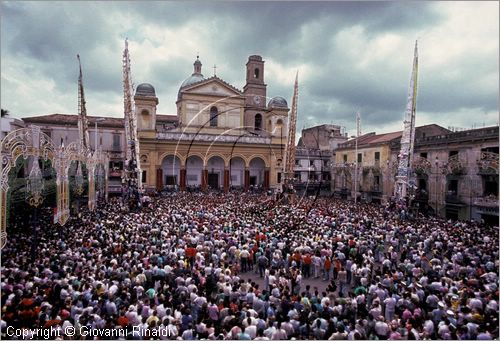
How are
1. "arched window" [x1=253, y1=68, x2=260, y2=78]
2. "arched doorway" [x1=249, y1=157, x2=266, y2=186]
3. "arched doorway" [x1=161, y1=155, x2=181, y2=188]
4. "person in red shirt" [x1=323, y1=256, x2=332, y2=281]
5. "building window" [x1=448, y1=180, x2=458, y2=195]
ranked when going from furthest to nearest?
"arched window" [x1=253, y1=68, x2=260, y2=78] < "arched doorway" [x1=249, y1=157, x2=266, y2=186] < "arched doorway" [x1=161, y1=155, x2=181, y2=188] < "building window" [x1=448, y1=180, x2=458, y2=195] < "person in red shirt" [x1=323, y1=256, x2=332, y2=281]

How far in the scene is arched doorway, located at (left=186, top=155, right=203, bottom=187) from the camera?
149 feet

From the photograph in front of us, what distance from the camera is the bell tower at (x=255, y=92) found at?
5438 centimetres

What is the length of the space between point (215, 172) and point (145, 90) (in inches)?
528

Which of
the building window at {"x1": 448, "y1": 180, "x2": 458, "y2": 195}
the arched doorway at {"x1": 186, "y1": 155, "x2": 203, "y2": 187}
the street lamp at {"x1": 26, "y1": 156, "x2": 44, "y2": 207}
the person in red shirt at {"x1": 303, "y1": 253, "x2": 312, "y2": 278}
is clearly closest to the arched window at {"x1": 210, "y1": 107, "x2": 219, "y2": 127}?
the arched doorway at {"x1": 186, "y1": 155, "x2": 203, "y2": 187}

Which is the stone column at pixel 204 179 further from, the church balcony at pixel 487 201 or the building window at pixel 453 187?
the church balcony at pixel 487 201

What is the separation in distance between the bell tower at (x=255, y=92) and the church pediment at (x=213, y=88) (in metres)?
6.22

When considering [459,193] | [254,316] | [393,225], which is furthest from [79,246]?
[459,193]

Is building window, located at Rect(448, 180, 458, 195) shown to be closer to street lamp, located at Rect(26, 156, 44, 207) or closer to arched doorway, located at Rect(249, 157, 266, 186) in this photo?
arched doorway, located at Rect(249, 157, 266, 186)

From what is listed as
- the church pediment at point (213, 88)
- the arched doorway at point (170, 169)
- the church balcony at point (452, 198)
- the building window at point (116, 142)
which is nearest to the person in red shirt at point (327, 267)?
the church balcony at point (452, 198)

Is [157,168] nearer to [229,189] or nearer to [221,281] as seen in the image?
A: [229,189]

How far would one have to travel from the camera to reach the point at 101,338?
297 inches

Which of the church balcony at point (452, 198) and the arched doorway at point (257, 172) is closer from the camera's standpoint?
the church balcony at point (452, 198)

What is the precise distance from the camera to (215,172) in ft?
154

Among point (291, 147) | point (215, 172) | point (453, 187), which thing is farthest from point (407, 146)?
point (215, 172)
